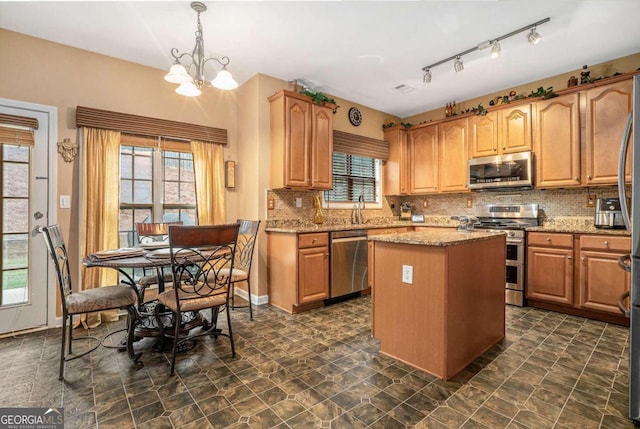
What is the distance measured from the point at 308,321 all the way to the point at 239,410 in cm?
146

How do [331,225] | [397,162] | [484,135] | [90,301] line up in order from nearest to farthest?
1. [90,301]
2. [484,135]
3. [331,225]
4. [397,162]

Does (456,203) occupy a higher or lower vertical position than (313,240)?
higher

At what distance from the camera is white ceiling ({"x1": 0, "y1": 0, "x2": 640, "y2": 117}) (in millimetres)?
2566

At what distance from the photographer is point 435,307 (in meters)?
2.06

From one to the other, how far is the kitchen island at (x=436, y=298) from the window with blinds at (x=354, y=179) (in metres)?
2.38

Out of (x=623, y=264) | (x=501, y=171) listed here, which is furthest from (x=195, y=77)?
(x=501, y=171)

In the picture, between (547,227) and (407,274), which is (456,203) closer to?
(547,227)

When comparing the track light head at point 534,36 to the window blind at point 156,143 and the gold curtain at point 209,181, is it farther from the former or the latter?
the window blind at point 156,143

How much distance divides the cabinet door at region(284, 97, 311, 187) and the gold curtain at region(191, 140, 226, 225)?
0.87 meters

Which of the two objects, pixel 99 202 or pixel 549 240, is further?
pixel 549 240

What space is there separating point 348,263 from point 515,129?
2704 mm

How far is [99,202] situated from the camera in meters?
3.13

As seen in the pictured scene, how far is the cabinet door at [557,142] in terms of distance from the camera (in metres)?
3.53

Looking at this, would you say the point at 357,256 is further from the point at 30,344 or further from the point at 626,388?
the point at 30,344
